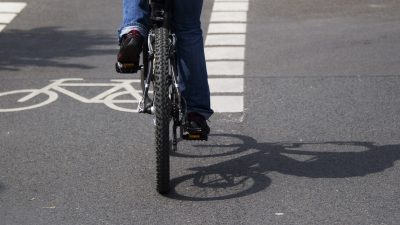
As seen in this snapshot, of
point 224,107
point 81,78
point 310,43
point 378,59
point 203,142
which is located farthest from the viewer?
point 310,43

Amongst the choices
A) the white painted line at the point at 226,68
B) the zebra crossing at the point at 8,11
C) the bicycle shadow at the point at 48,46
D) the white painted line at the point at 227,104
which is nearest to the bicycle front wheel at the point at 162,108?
the white painted line at the point at 227,104

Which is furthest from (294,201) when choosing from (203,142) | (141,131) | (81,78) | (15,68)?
(15,68)

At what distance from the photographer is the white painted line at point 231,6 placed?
13297 mm

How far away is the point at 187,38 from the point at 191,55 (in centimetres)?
11

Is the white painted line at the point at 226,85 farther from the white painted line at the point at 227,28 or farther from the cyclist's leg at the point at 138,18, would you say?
the cyclist's leg at the point at 138,18

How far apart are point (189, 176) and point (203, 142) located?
2.58ft

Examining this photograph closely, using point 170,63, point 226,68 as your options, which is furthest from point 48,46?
point 170,63

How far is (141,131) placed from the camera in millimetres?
7773

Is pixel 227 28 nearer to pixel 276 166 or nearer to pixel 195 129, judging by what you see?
pixel 276 166

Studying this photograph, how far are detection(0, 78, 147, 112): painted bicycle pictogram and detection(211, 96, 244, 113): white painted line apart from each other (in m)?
0.64

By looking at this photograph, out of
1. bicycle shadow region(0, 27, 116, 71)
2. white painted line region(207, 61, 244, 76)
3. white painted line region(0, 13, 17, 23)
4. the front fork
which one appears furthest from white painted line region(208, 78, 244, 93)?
white painted line region(0, 13, 17, 23)

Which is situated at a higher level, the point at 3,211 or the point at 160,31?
the point at 160,31

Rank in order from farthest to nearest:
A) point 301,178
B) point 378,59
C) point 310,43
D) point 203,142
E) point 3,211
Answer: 1. point 310,43
2. point 378,59
3. point 203,142
4. point 301,178
5. point 3,211

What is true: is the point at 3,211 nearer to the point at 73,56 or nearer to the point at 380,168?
the point at 380,168
